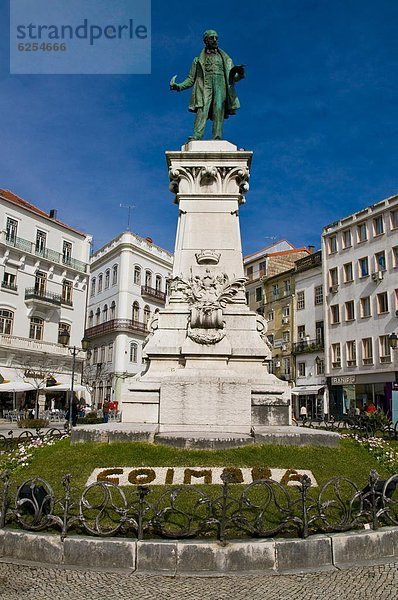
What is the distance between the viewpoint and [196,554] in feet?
16.0

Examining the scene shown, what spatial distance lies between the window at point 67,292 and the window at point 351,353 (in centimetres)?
2534

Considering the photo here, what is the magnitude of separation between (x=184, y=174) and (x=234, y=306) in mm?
3818

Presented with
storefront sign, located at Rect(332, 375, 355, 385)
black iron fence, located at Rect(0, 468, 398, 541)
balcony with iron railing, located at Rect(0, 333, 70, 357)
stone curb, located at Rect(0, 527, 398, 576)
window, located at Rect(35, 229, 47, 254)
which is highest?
window, located at Rect(35, 229, 47, 254)

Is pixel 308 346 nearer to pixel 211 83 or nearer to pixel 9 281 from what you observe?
pixel 9 281

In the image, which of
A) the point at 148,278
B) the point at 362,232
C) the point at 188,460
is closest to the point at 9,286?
the point at 148,278

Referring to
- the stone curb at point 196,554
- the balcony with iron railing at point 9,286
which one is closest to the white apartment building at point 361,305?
the balcony with iron railing at point 9,286

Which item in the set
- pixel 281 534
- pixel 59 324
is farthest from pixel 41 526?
pixel 59 324

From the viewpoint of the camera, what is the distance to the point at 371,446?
35.1ft

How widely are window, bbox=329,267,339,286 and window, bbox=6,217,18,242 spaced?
2865 cm

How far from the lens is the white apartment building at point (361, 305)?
40.5 metres

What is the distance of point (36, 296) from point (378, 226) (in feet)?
96.9

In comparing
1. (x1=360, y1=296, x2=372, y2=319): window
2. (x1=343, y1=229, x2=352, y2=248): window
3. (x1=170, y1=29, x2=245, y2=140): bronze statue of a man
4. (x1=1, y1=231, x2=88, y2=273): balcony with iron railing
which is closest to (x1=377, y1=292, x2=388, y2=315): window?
(x1=360, y1=296, x2=372, y2=319): window

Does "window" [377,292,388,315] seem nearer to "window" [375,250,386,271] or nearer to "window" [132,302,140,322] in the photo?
"window" [375,250,386,271]

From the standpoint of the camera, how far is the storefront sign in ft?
139
